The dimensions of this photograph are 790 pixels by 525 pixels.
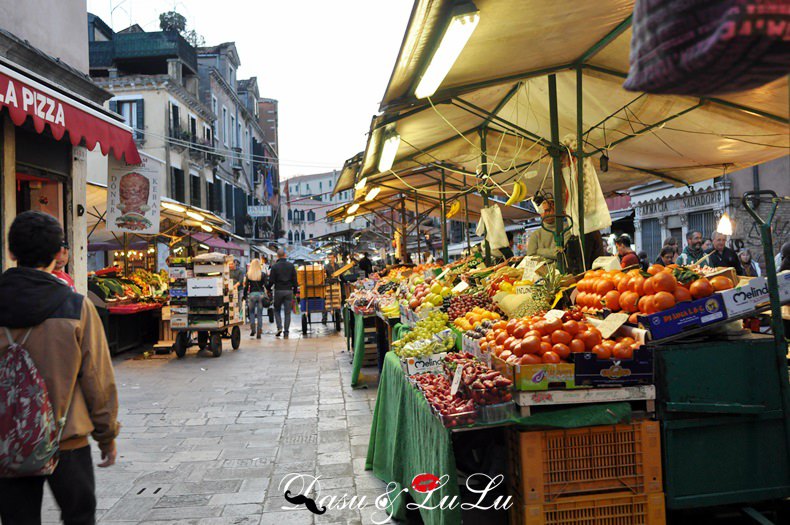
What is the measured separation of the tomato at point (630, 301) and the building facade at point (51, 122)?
5.60 m

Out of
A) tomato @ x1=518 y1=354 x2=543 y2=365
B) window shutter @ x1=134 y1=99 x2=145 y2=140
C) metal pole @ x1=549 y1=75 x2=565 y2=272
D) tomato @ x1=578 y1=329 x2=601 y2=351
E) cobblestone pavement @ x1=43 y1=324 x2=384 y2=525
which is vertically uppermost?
window shutter @ x1=134 y1=99 x2=145 y2=140

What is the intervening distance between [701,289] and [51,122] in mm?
6299

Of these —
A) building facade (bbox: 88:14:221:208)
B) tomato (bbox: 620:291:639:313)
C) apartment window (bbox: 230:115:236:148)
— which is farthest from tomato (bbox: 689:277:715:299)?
apartment window (bbox: 230:115:236:148)

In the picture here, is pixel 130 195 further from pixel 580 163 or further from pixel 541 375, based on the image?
pixel 541 375

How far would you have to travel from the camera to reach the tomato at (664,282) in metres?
3.65

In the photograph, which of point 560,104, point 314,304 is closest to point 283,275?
point 314,304

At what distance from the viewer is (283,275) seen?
14.9 metres

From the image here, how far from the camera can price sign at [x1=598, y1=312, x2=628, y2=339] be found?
3652mm

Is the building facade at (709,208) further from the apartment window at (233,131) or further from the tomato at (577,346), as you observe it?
the apartment window at (233,131)

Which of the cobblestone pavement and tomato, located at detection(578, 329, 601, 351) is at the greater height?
tomato, located at detection(578, 329, 601, 351)

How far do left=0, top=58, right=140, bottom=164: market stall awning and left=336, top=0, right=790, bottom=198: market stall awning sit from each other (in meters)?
3.28

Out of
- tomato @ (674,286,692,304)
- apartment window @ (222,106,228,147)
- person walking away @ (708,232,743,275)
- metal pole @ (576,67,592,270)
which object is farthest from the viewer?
apartment window @ (222,106,228,147)

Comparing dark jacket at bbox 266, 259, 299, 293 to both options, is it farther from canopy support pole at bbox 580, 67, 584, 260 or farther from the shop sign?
canopy support pole at bbox 580, 67, 584, 260

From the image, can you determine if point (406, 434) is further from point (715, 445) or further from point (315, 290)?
point (315, 290)
